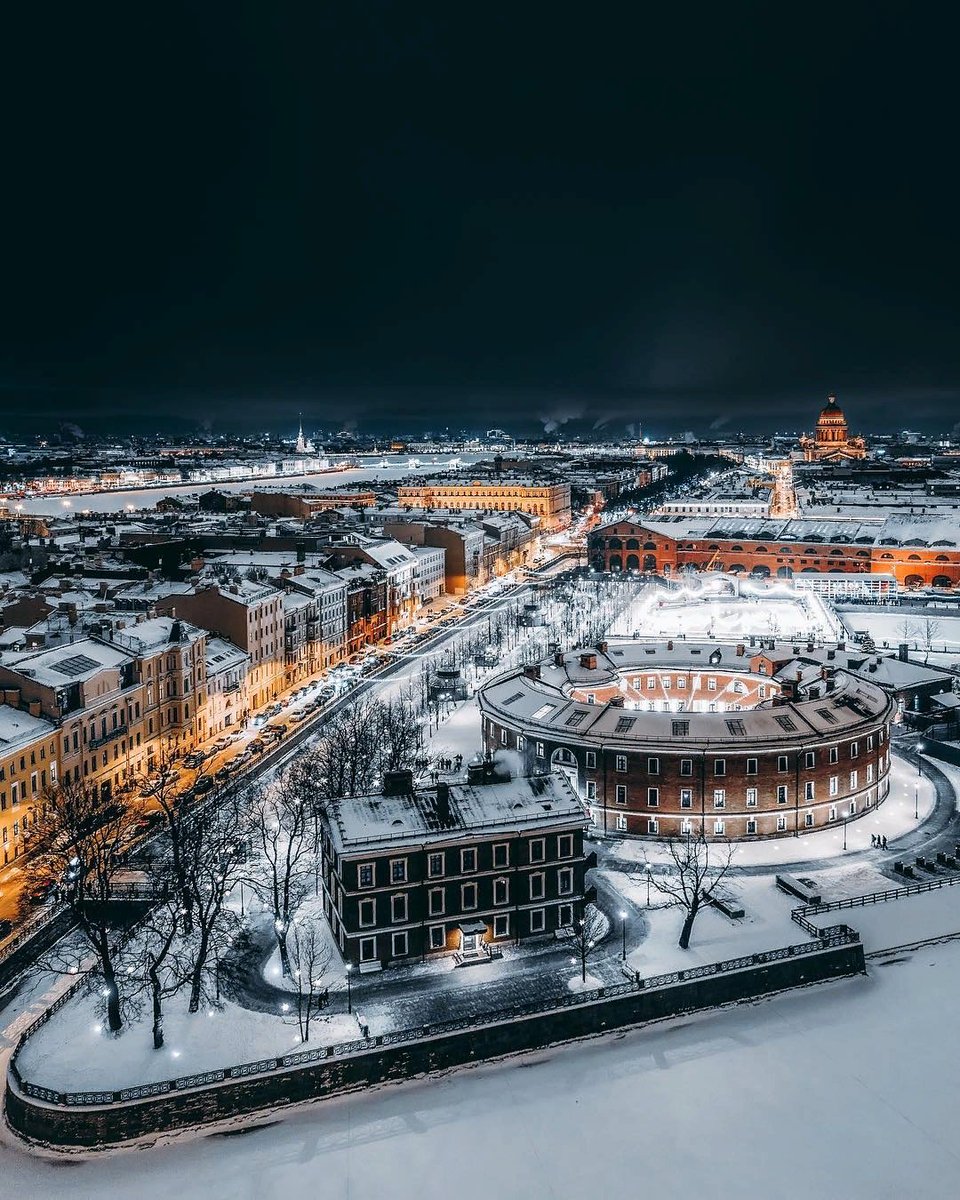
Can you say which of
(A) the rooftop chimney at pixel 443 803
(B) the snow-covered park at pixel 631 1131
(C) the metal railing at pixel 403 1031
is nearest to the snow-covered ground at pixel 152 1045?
(C) the metal railing at pixel 403 1031

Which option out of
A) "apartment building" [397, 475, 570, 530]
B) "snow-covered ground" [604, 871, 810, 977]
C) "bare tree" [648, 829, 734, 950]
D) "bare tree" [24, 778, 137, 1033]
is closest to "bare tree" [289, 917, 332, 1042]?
"bare tree" [24, 778, 137, 1033]

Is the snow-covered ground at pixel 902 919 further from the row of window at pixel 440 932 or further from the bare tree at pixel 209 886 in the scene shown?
the bare tree at pixel 209 886

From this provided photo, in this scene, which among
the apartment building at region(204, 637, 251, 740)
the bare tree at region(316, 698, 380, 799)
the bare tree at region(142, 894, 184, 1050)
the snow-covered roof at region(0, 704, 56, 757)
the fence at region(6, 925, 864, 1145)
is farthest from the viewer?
the apartment building at region(204, 637, 251, 740)

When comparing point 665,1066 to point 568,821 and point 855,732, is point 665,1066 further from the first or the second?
point 855,732

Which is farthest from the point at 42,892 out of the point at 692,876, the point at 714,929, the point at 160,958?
the point at 714,929

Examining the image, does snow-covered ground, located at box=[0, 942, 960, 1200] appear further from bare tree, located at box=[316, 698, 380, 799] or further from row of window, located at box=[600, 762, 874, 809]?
bare tree, located at box=[316, 698, 380, 799]

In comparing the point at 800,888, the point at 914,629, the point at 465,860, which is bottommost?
the point at 800,888

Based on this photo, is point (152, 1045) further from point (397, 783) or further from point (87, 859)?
point (397, 783)
